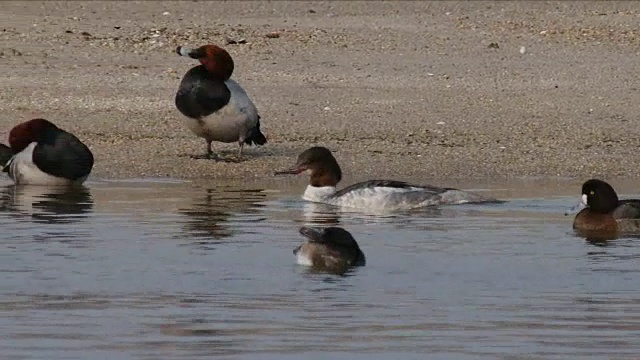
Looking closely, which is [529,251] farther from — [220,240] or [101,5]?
[101,5]

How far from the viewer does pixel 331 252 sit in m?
11.9

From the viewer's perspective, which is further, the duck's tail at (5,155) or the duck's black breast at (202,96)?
the duck's black breast at (202,96)

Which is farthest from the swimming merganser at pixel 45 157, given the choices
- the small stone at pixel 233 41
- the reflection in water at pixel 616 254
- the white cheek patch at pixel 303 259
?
the small stone at pixel 233 41

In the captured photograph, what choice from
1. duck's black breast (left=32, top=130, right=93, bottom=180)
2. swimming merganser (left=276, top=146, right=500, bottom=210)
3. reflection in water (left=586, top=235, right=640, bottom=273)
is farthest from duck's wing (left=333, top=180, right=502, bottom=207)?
duck's black breast (left=32, top=130, right=93, bottom=180)

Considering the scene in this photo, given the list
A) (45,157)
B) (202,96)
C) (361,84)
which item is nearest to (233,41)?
(361,84)

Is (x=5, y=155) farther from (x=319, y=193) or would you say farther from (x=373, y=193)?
(x=373, y=193)

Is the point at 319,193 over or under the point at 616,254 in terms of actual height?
over

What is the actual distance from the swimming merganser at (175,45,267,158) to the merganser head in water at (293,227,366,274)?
5.50 m

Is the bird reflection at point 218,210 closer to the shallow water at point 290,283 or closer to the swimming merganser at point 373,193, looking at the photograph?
the shallow water at point 290,283

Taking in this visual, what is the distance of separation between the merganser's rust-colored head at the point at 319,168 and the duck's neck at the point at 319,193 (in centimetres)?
3

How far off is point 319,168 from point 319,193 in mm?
231

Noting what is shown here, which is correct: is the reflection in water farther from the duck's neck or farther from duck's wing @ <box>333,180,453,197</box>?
the duck's neck

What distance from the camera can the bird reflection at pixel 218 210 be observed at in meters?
13.5

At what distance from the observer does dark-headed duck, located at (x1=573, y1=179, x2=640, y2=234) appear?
13.9 meters
